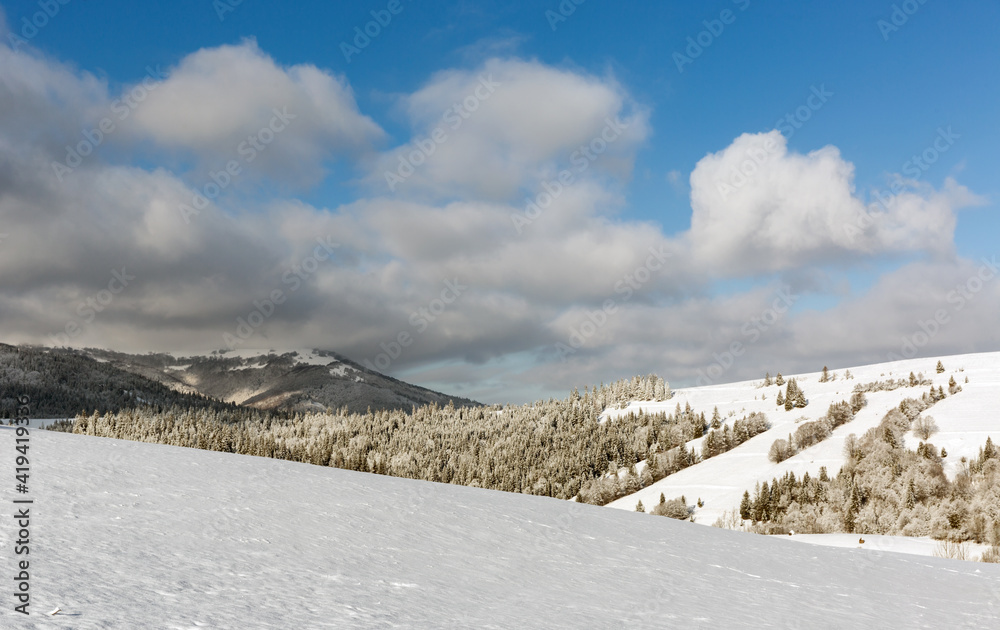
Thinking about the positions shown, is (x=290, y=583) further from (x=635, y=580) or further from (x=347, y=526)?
(x=635, y=580)

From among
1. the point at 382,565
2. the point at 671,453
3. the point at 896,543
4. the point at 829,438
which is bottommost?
the point at 896,543

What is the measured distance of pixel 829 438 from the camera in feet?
422

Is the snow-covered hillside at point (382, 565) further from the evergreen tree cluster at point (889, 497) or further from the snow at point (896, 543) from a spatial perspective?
the evergreen tree cluster at point (889, 497)

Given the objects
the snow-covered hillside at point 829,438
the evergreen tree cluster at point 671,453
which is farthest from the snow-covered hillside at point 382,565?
the evergreen tree cluster at point 671,453

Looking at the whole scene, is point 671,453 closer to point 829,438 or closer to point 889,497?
point 829,438

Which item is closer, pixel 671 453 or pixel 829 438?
pixel 829 438

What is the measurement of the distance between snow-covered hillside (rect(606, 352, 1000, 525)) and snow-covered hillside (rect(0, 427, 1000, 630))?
4032 inches

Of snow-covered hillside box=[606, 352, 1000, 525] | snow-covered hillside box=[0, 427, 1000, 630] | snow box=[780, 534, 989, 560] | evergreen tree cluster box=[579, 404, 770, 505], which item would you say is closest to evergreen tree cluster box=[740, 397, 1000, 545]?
snow-covered hillside box=[606, 352, 1000, 525]

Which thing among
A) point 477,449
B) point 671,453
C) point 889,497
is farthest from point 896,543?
point 477,449

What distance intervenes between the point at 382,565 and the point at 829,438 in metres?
144

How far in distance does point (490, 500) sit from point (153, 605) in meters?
9.85

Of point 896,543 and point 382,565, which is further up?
point 382,565

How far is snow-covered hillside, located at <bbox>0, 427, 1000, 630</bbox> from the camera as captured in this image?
568 cm

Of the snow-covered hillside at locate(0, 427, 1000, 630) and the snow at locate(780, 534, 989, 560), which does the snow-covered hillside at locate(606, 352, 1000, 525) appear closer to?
the snow at locate(780, 534, 989, 560)
